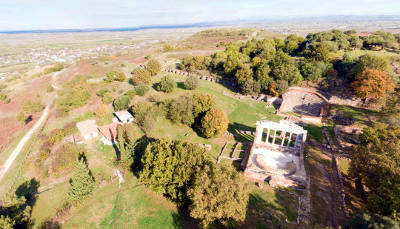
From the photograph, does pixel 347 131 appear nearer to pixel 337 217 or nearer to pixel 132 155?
pixel 337 217

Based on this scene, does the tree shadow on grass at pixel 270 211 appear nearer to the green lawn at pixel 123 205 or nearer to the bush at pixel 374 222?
the green lawn at pixel 123 205

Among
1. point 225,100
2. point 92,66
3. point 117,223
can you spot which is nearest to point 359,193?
point 117,223

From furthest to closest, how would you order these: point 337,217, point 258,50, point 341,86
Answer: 1. point 258,50
2. point 341,86
3. point 337,217

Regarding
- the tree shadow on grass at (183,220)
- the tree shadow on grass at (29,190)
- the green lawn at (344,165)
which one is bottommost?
the green lawn at (344,165)

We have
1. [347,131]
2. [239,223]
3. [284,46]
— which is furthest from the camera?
[284,46]

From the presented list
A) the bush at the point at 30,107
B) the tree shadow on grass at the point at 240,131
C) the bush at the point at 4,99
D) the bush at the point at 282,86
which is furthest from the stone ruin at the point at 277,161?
the bush at the point at 4,99

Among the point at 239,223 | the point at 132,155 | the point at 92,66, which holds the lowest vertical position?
the point at 239,223
